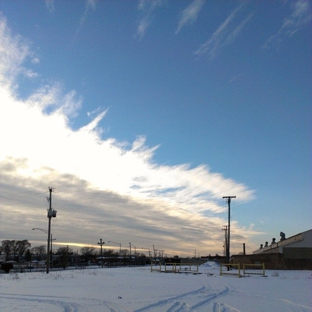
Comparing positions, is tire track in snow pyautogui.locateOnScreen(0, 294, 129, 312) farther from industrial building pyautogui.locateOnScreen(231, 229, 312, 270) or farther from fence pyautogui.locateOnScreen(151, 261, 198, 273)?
industrial building pyautogui.locateOnScreen(231, 229, 312, 270)

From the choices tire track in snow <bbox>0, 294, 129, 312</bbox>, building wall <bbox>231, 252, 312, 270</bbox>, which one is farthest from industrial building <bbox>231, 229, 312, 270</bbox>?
tire track in snow <bbox>0, 294, 129, 312</bbox>

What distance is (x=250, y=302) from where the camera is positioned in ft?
A: 48.6

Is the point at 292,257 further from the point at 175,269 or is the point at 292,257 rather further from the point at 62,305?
the point at 62,305

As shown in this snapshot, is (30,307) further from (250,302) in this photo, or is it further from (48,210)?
(48,210)

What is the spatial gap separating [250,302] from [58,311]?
25.1 ft

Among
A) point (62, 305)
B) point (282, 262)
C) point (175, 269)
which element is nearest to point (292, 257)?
point (282, 262)

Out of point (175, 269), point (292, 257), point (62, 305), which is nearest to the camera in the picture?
point (62, 305)

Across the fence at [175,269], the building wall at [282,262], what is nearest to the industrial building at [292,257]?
the building wall at [282,262]

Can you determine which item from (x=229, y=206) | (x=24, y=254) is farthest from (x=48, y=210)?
(x=24, y=254)

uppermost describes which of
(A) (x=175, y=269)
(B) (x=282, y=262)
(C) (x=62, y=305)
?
(C) (x=62, y=305)

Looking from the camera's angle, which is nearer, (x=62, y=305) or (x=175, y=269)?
(x=62, y=305)

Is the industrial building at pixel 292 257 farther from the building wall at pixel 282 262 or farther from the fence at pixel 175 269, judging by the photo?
the fence at pixel 175 269

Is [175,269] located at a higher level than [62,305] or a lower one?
lower

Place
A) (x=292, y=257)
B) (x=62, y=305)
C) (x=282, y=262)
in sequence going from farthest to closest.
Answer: (x=292, y=257)
(x=282, y=262)
(x=62, y=305)
